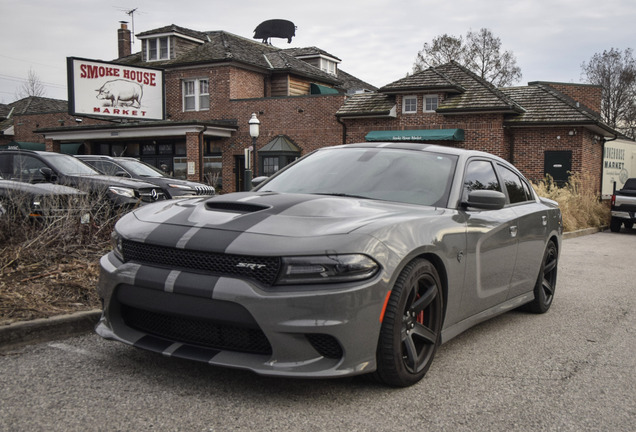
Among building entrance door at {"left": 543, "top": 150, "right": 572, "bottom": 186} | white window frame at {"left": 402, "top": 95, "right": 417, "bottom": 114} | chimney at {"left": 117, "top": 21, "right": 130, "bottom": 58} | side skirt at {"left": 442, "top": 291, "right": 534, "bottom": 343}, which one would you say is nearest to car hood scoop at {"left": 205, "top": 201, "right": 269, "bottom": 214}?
side skirt at {"left": 442, "top": 291, "right": 534, "bottom": 343}

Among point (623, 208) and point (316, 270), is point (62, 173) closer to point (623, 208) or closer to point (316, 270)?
point (316, 270)

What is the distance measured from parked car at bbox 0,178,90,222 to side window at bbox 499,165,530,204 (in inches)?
174

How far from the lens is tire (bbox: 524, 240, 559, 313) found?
18.7ft

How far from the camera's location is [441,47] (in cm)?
4962

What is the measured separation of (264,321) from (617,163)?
105ft

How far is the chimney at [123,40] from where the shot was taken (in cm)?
4484

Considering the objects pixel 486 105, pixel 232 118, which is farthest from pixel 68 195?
pixel 232 118

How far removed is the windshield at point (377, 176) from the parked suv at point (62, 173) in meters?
5.29

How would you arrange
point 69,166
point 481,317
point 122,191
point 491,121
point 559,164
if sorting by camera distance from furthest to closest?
point 491,121, point 559,164, point 69,166, point 122,191, point 481,317

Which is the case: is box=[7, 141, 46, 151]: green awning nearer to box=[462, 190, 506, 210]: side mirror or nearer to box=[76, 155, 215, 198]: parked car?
box=[76, 155, 215, 198]: parked car

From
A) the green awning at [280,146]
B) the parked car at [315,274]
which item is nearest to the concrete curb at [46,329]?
the parked car at [315,274]

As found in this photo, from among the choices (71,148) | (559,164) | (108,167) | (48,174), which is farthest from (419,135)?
(71,148)

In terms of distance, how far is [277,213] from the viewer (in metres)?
3.46

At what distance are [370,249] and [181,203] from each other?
1.46m
